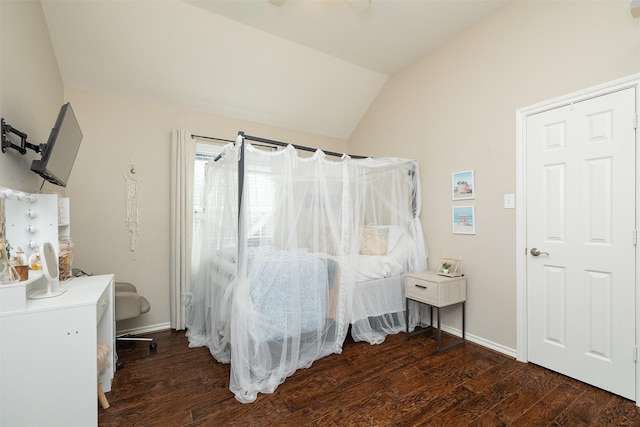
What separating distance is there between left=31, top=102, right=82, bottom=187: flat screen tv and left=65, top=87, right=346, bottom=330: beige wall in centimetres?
90

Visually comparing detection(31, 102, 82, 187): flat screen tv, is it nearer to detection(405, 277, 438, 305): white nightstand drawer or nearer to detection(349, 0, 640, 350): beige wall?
detection(405, 277, 438, 305): white nightstand drawer

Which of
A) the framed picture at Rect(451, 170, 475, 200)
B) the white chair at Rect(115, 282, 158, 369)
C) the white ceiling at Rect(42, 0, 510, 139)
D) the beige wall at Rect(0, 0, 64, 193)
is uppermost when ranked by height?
the white ceiling at Rect(42, 0, 510, 139)

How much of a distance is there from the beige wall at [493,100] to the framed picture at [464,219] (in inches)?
2.6

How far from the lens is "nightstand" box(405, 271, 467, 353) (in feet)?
9.06

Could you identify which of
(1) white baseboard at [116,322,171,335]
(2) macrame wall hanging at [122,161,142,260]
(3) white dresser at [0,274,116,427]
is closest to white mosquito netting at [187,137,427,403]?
(1) white baseboard at [116,322,171,335]

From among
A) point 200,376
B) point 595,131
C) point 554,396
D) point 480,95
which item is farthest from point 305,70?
point 554,396

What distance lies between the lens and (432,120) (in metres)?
3.35

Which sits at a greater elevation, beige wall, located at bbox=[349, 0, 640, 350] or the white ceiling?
the white ceiling

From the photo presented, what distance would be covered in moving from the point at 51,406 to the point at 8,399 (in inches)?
7.3

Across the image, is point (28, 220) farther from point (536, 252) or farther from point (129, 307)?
point (536, 252)

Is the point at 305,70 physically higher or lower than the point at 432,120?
higher

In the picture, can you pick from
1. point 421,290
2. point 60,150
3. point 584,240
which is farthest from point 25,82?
point 584,240

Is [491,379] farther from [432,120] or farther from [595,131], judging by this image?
[432,120]

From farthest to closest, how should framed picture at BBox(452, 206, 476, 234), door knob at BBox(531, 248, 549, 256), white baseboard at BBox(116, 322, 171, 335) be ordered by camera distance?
white baseboard at BBox(116, 322, 171, 335) < framed picture at BBox(452, 206, 476, 234) < door knob at BBox(531, 248, 549, 256)
